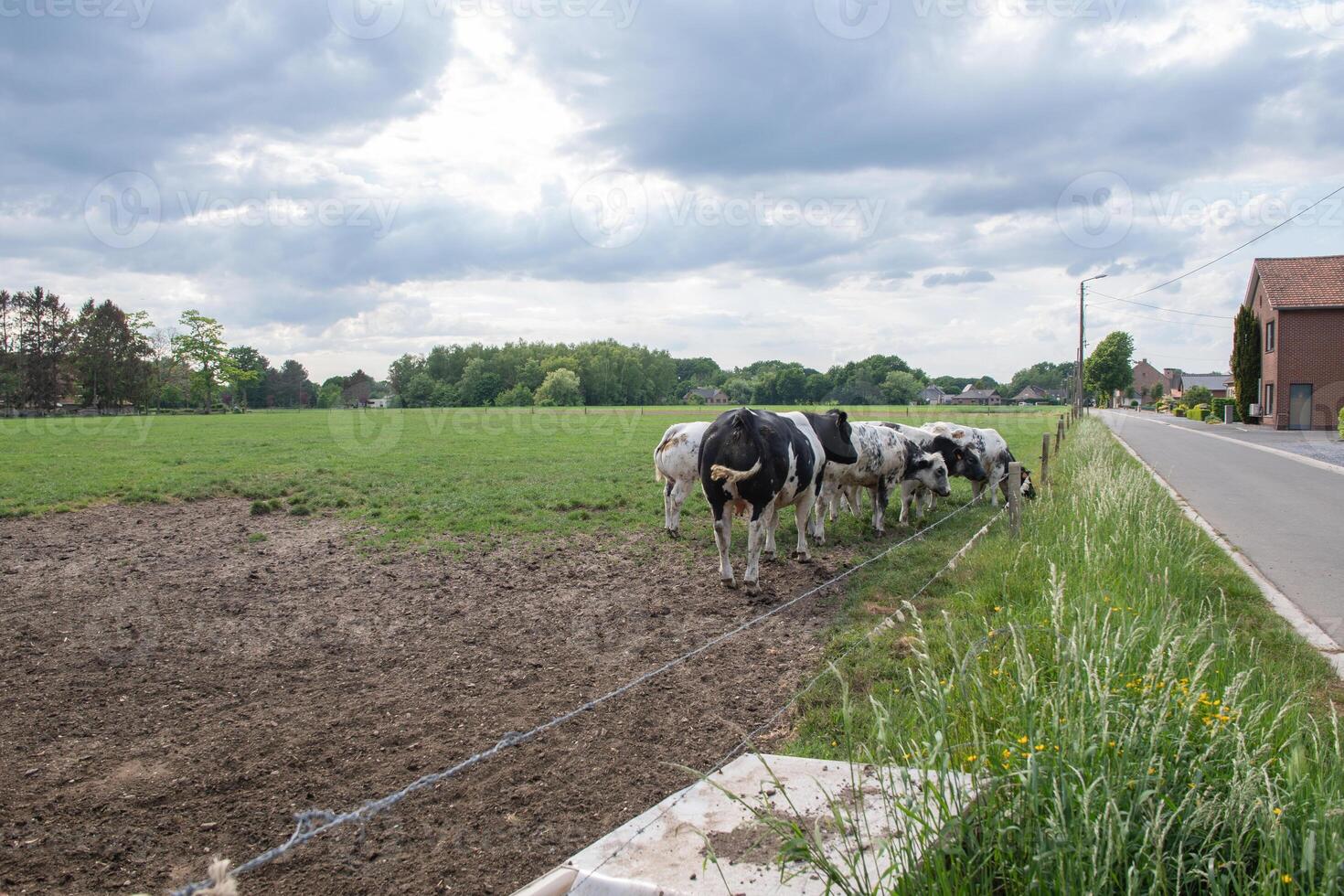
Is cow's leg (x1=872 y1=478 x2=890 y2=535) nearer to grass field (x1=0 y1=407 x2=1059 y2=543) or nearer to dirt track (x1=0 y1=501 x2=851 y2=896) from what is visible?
dirt track (x1=0 y1=501 x2=851 y2=896)

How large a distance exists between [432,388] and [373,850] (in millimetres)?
127351

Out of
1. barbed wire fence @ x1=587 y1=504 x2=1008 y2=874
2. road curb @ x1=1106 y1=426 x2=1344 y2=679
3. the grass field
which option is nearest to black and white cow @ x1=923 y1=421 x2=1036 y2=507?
road curb @ x1=1106 y1=426 x2=1344 y2=679

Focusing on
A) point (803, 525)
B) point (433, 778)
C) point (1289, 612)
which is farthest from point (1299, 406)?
point (433, 778)

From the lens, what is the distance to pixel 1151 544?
7.59 metres

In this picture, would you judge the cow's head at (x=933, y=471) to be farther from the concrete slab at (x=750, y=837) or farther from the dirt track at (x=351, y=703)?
the concrete slab at (x=750, y=837)

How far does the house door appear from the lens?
39938 mm

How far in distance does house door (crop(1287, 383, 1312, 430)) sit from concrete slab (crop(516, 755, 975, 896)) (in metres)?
47.0

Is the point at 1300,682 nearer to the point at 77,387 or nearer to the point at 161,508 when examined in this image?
the point at 161,508

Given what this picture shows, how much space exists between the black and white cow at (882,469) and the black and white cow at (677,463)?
199 centimetres

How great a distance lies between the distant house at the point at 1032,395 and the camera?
168 metres

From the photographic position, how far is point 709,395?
14312cm

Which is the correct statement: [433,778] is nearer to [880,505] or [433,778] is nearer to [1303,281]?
[880,505]

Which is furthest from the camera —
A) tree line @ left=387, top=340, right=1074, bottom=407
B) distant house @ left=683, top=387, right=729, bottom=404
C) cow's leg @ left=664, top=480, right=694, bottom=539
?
distant house @ left=683, top=387, right=729, bottom=404

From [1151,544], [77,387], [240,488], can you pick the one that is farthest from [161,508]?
[77,387]
